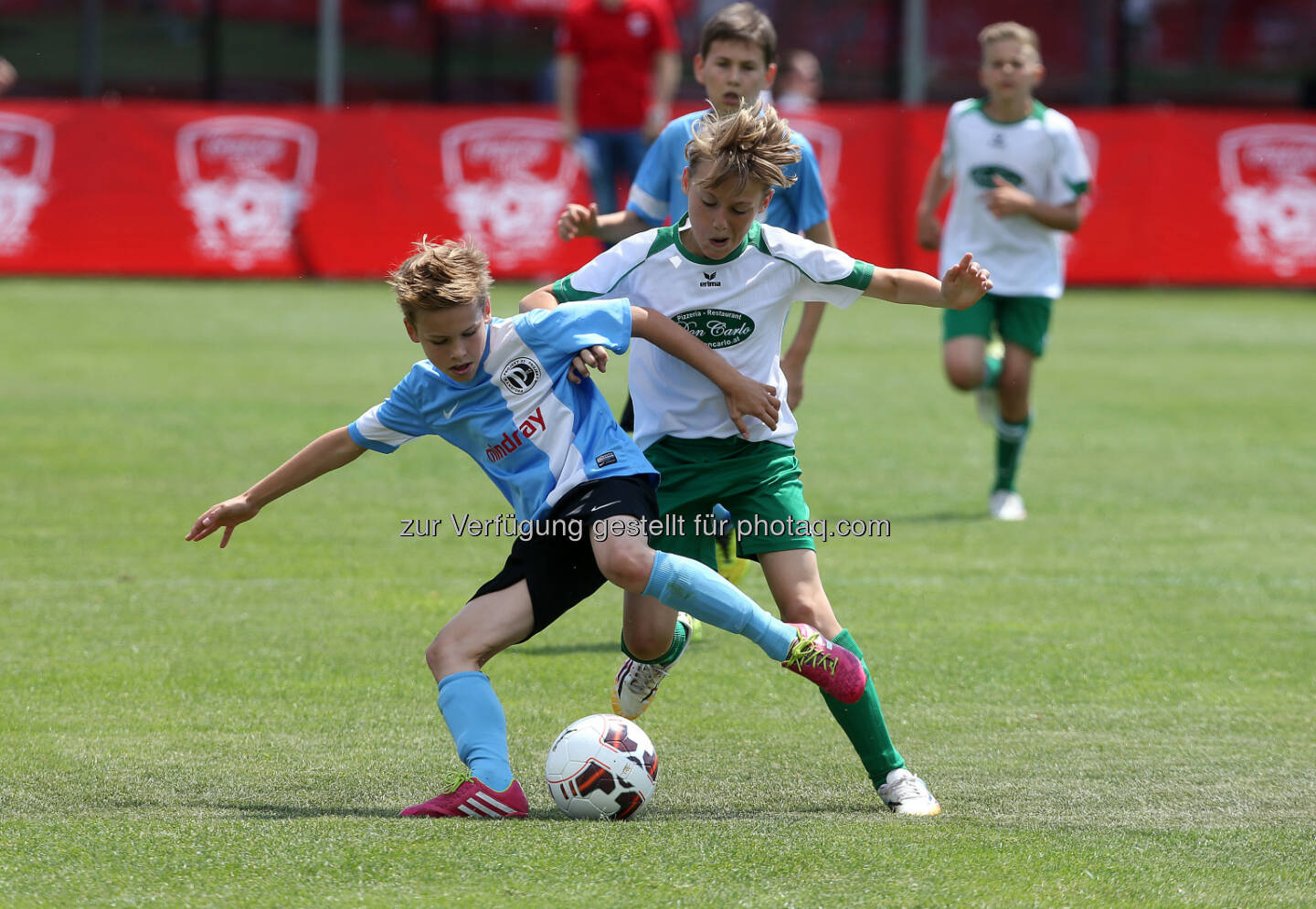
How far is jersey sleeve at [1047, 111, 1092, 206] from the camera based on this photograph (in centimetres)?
827

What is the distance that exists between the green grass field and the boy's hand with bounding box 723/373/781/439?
970 mm

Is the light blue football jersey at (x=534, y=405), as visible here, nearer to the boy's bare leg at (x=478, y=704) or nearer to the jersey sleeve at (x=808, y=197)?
the boy's bare leg at (x=478, y=704)

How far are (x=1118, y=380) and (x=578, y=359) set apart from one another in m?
8.83

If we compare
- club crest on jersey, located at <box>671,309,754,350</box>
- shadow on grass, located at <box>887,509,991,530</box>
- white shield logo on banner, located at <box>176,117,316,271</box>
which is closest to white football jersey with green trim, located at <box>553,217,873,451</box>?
club crest on jersey, located at <box>671,309,754,350</box>

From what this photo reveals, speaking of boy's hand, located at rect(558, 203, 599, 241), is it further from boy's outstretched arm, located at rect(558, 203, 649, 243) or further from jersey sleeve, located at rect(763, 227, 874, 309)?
jersey sleeve, located at rect(763, 227, 874, 309)

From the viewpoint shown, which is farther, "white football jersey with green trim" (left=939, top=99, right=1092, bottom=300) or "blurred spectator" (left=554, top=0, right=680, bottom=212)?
"blurred spectator" (left=554, top=0, right=680, bottom=212)

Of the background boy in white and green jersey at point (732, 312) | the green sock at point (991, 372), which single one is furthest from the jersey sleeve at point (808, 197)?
the green sock at point (991, 372)

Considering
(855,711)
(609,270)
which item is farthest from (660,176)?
(855,711)

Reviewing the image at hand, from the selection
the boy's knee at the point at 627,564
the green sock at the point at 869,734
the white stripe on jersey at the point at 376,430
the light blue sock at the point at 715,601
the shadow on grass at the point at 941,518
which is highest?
the white stripe on jersey at the point at 376,430

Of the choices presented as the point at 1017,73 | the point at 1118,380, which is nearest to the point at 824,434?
the point at 1017,73

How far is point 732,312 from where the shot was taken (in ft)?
14.9

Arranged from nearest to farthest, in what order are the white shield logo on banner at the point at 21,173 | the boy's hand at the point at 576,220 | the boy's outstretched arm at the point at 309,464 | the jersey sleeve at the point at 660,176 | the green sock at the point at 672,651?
the boy's outstretched arm at the point at 309,464 → the green sock at the point at 672,651 → the boy's hand at the point at 576,220 → the jersey sleeve at the point at 660,176 → the white shield logo on banner at the point at 21,173

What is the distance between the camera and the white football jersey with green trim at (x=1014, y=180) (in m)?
8.30

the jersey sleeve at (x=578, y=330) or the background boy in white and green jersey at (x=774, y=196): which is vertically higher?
the background boy in white and green jersey at (x=774, y=196)
